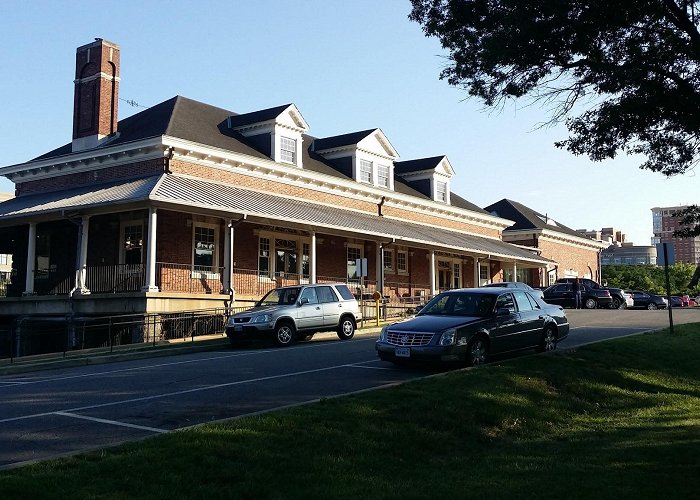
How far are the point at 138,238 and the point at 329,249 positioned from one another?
944 centimetres

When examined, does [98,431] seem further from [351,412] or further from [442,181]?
[442,181]

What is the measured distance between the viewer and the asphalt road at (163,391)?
7.93 meters

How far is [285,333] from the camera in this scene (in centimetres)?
1850

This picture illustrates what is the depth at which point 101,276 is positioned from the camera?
79.5 feet

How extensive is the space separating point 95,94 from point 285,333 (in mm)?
15324

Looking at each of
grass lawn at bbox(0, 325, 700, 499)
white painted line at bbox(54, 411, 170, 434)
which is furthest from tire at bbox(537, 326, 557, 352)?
white painted line at bbox(54, 411, 170, 434)

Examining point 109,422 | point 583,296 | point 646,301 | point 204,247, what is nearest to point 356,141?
point 204,247

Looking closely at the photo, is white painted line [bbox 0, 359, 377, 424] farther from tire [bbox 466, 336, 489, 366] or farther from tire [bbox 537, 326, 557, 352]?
tire [bbox 537, 326, 557, 352]

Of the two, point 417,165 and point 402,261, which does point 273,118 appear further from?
point 417,165

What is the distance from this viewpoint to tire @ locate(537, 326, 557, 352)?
49.4ft

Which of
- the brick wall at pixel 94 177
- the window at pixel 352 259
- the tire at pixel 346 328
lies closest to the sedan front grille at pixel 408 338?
the tire at pixel 346 328

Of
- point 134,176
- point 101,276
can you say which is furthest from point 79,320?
point 134,176

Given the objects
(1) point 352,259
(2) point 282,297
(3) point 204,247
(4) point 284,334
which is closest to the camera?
(4) point 284,334

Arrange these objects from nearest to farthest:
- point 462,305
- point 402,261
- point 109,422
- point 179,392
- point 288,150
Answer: point 109,422
point 179,392
point 462,305
point 288,150
point 402,261
